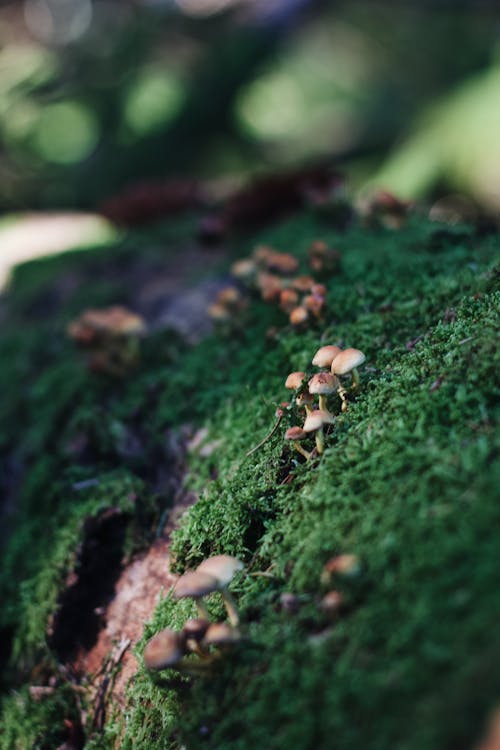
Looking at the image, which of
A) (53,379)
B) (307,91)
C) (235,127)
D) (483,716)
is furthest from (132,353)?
(307,91)

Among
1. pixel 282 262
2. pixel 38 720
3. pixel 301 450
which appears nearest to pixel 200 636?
pixel 301 450

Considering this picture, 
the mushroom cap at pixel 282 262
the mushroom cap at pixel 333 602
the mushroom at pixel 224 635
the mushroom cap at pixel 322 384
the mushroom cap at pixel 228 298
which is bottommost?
the mushroom cap at pixel 333 602

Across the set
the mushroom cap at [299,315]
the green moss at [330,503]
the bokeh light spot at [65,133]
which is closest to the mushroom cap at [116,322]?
the green moss at [330,503]

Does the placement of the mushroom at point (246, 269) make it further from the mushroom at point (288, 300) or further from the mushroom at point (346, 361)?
the mushroom at point (346, 361)

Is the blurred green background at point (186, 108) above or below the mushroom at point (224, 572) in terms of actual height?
above

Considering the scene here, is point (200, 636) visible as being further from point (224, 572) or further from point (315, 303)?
point (315, 303)

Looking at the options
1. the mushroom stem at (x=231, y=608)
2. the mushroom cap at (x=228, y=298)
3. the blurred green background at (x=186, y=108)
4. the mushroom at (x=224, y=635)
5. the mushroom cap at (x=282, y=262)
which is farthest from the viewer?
the blurred green background at (x=186, y=108)

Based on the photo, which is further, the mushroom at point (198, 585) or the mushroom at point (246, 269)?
the mushroom at point (246, 269)

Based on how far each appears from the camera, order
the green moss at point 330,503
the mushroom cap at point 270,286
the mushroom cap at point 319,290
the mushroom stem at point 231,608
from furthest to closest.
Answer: the mushroom cap at point 270,286 < the mushroom cap at point 319,290 < the mushroom stem at point 231,608 < the green moss at point 330,503
